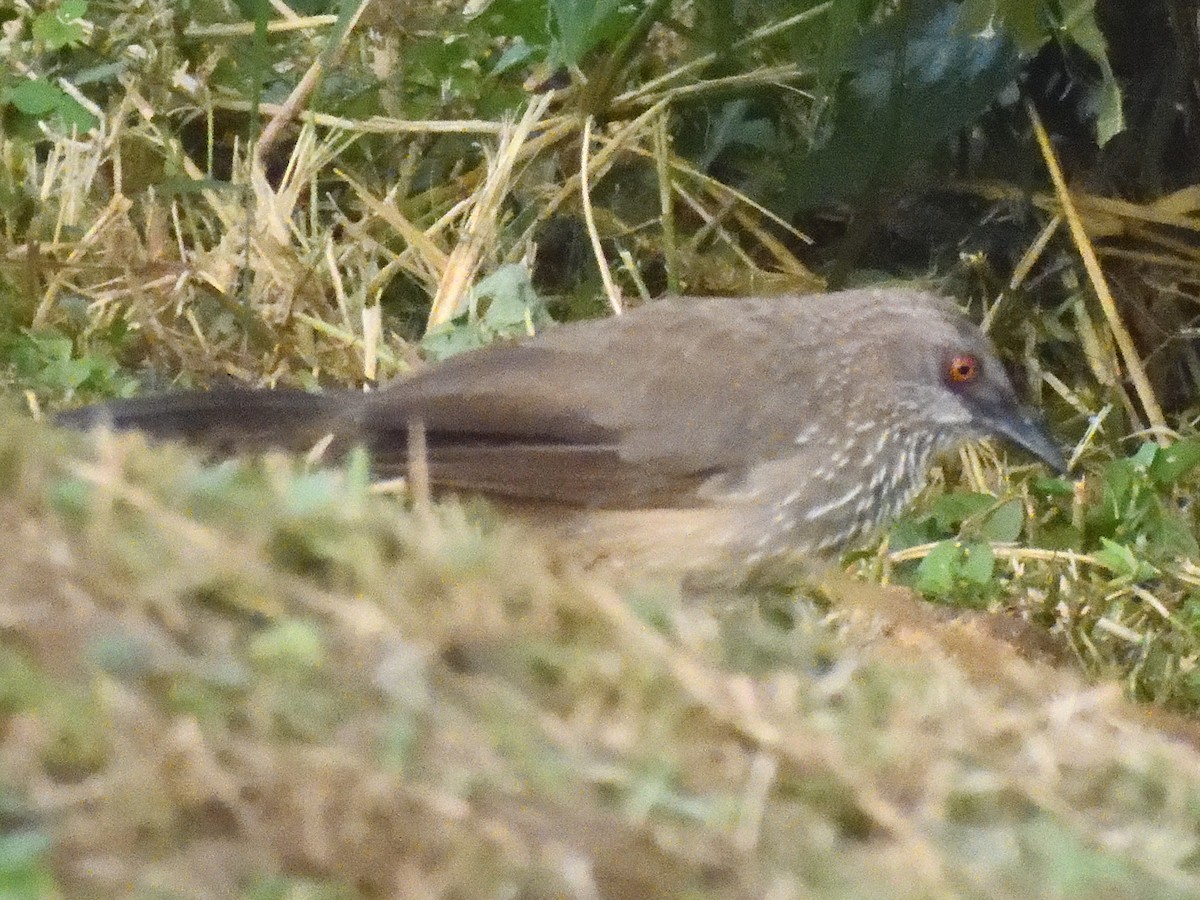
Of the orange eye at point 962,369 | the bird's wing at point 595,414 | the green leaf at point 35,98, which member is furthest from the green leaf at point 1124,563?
the green leaf at point 35,98

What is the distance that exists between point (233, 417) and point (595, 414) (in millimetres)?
578

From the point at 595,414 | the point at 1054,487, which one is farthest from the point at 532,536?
the point at 1054,487

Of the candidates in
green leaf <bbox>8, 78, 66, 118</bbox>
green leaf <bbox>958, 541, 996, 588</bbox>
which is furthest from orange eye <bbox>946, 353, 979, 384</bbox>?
green leaf <bbox>8, 78, 66, 118</bbox>

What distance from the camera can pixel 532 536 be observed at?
5.77 ft

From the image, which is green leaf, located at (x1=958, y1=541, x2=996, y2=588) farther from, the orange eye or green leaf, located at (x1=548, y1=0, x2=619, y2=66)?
green leaf, located at (x1=548, y1=0, x2=619, y2=66)

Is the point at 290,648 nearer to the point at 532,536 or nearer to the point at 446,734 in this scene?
the point at 446,734

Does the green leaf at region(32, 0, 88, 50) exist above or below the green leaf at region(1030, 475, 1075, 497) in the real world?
above

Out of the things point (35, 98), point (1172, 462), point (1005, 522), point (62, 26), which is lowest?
point (1005, 522)

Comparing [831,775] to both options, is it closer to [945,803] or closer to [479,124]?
[945,803]

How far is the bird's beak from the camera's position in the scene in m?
2.83

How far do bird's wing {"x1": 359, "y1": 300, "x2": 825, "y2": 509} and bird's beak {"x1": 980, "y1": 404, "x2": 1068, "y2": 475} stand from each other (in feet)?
1.39

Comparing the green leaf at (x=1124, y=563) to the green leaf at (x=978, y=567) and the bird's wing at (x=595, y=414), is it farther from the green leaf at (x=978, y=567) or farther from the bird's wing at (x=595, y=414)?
the bird's wing at (x=595, y=414)

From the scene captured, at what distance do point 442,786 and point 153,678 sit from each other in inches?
7.1

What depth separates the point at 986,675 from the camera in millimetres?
1439
